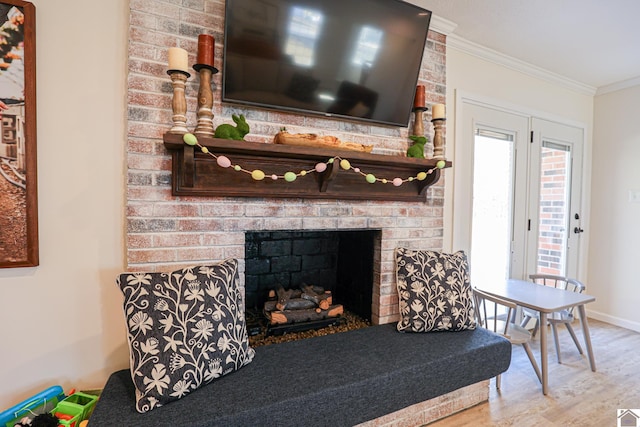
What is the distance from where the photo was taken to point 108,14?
5.04 feet

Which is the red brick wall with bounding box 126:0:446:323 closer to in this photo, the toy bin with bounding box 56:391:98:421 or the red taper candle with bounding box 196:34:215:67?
the red taper candle with bounding box 196:34:215:67

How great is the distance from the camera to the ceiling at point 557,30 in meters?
2.03

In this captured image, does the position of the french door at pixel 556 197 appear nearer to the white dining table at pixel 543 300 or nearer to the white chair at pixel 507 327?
the white dining table at pixel 543 300

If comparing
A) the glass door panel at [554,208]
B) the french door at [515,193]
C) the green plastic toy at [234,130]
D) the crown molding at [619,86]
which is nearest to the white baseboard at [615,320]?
the french door at [515,193]

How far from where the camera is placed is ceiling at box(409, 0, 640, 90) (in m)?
2.03

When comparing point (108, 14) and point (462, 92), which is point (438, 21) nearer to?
point (462, 92)

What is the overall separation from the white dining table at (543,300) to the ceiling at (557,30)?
188 centimetres

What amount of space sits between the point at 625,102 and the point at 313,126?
11.0ft

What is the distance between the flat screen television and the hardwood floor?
183 cm

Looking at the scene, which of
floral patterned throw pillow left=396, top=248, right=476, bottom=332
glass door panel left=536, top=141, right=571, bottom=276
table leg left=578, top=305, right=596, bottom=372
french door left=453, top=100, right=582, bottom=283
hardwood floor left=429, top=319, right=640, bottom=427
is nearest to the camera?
hardwood floor left=429, top=319, right=640, bottom=427

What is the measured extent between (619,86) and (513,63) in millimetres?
1405

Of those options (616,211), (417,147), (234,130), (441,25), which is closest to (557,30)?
Result: (441,25)

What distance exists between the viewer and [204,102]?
1.53 metres

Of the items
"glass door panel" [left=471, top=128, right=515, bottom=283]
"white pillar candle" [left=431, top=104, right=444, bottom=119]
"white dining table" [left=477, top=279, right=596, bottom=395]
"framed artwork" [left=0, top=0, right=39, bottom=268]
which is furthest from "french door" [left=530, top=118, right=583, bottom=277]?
"framed artwork" [left=0, top=0, right=39, bottom=268]
